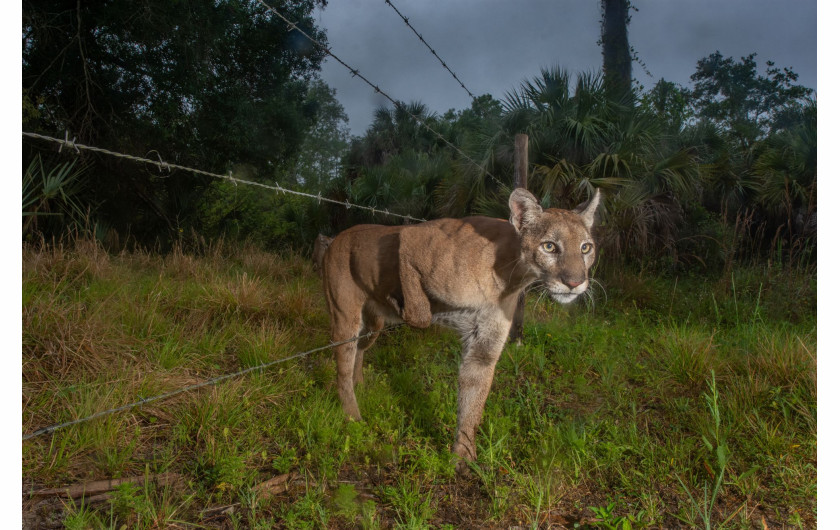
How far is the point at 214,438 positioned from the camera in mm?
2867

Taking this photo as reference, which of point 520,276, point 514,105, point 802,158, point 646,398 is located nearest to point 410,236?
point 520,276

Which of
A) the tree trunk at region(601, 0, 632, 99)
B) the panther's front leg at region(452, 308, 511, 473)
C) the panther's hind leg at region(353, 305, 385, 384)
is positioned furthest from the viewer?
the tree trunk at region(601, 0, 632, 99)

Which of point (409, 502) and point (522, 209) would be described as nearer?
point (522, 209)

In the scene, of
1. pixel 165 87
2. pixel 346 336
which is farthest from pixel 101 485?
pixel 165 87

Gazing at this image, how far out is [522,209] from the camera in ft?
7.51

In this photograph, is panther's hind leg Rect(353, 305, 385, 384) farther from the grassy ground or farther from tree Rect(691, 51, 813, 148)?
tree Rect(691, 51, 813, 148)

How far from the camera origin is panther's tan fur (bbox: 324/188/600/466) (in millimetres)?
2252

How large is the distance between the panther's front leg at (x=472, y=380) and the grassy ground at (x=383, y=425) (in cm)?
11

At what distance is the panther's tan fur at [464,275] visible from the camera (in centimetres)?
225

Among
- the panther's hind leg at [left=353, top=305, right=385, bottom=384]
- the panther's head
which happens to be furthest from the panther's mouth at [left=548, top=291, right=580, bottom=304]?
the panther's hind leg at [left=353, top=305, right=385, bottom=384]

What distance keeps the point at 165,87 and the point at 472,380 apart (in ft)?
26.5

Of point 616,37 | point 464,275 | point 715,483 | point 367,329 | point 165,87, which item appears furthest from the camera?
point 616,37

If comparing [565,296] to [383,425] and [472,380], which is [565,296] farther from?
[383,425]

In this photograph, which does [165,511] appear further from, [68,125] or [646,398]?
[68,125]
